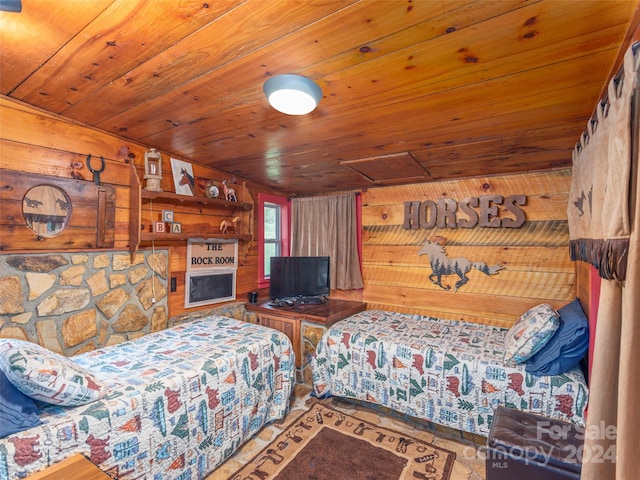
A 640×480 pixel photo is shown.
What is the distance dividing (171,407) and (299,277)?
1887 millimetres

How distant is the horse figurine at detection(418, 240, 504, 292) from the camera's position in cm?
286

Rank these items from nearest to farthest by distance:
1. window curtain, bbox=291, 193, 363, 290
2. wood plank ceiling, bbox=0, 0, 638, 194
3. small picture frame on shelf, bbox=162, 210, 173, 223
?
wood plank ceiling, bbox=0, 0, 638, 194
small picture frame on shelf, bbox=162, 210, 173, 223
window curtain, bbox=291, 193, 363, 290

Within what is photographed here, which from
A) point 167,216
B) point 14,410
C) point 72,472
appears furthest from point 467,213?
point 14,410

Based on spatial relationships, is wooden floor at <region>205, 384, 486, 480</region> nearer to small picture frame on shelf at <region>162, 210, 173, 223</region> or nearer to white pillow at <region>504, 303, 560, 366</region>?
white pillow at <region>504, 303, 560, 366</region>

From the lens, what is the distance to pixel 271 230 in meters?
3.96

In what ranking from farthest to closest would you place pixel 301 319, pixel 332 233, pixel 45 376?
pixel 332 233
pixel 301 319
pixel 45 376

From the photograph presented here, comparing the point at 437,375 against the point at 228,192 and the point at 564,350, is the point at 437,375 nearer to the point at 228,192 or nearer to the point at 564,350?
the point at 564,350

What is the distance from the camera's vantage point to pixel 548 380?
6.06 feet

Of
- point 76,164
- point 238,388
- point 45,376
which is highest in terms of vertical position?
point 76,164

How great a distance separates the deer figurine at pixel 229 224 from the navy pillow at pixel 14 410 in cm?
196

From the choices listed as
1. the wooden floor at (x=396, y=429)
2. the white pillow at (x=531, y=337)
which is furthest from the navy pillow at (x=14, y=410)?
the white pillow at (x=531, y=337)

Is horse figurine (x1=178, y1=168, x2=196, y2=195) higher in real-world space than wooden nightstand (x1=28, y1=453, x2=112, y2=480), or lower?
higher

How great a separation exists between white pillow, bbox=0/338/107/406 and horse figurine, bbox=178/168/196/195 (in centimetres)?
161

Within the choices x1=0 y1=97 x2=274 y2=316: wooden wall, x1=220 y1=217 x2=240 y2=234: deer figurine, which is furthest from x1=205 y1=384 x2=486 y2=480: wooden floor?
x1=220 y1=217 x2=240 y2=234: deer figurine
